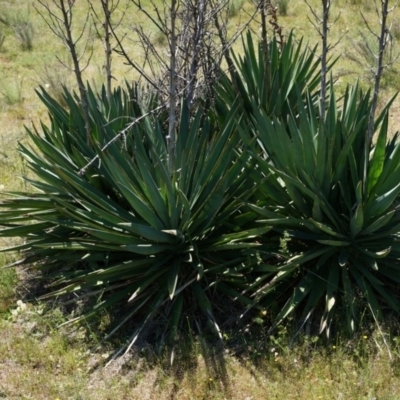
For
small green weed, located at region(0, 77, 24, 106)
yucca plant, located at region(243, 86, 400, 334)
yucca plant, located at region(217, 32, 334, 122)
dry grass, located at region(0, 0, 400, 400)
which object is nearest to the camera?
dry grass, located at region(0, 0, 400, 400)

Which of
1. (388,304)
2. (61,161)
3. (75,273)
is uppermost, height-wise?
(61,161)

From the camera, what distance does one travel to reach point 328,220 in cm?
397

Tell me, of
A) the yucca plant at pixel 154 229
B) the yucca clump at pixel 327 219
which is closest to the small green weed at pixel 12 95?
the yucca plant at pixel 154 229

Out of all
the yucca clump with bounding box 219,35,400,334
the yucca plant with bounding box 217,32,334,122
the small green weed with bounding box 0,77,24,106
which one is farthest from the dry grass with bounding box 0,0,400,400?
the small green weed with bounding box 0,77,24,106

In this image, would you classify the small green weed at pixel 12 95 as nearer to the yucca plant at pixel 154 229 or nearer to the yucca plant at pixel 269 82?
the yucca plant at pixel 269 82

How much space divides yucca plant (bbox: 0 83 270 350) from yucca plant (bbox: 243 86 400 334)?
200 millimetres

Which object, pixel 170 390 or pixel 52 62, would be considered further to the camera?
pixel 52 62

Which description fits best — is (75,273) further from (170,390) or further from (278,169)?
(278,169)

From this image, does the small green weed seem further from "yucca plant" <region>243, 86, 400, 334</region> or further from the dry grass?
"yucca plant" <region>243, 86, 400, 334</region>

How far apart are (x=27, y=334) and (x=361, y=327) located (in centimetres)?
200

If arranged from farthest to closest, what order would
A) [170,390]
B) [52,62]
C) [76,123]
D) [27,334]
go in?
[52,62]
[76,123]
[27,334]
[170,390]

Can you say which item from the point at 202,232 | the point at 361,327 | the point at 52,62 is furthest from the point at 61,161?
the point at 52,62

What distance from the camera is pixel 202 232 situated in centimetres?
392

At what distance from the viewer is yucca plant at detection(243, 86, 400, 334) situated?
12.3 ft
